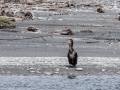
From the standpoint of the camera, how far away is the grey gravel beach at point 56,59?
52.6 feet

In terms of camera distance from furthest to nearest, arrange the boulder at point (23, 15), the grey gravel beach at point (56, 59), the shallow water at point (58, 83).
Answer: the boulder at point (23, 15), the grey gravel beach at point (56, 59), the shallow water at point (58, 83)

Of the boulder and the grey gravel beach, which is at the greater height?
the grey gravel beach

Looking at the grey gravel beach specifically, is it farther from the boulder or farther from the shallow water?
the boulder

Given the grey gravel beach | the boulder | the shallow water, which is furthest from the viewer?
the boulder

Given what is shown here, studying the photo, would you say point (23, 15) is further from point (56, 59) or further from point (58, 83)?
point (58, 83)

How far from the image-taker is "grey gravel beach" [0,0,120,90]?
1603 cm

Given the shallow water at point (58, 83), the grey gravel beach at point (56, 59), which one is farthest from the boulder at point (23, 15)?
the shallow water at point (58, 83)

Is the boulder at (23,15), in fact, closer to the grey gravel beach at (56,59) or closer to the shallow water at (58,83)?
the grey gravel beach at (56,59)

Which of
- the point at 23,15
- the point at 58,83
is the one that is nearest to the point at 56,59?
the point at 58,83

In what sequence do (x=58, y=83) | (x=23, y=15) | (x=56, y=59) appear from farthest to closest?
1. (x=23, y=15)
2. (x=56, y=59)
3. (x=58, y=83)

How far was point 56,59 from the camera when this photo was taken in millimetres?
19344

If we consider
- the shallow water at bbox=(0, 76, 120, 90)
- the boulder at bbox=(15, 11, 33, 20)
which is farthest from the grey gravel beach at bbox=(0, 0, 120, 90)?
the boulder at bbox=(15, 11, 33, 20)

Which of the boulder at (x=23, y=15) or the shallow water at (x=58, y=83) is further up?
the shallow water at (x=58, y=83)

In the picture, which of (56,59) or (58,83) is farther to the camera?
(56,59)
